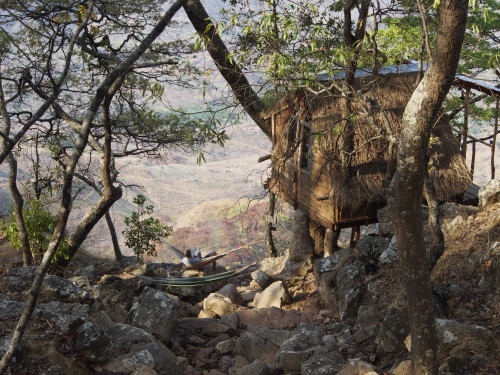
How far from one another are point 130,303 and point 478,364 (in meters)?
5.14

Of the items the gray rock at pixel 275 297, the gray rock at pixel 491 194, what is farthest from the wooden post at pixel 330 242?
the gray rock at pixel 491 194

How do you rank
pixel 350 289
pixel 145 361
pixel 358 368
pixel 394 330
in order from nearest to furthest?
pixel 358 368
pixel 394 330
pixel 145 361
pixel 350 289

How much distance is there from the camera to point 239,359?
5.63 m

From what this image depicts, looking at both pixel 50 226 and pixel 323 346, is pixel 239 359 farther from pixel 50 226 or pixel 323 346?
pixel 50 226

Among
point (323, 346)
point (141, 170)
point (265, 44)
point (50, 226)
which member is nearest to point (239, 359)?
point (323, 346)

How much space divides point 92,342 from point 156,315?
1.61 metres

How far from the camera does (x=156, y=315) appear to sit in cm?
590

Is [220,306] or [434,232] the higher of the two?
[434,232]

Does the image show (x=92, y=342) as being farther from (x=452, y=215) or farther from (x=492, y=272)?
(x=452, y=215)

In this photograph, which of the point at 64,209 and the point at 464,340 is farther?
the point at 464,340

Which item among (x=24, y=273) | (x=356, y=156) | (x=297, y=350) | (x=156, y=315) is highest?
(x=356, y=156)

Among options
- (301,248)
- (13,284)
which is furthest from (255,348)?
(301,248)

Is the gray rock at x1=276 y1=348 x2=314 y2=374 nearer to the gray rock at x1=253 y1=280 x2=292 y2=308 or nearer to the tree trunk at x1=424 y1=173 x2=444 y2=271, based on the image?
the tree trunk at x1=424 y1=173 x2=444 y2=271

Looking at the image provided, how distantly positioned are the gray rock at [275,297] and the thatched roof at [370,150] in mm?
1627
